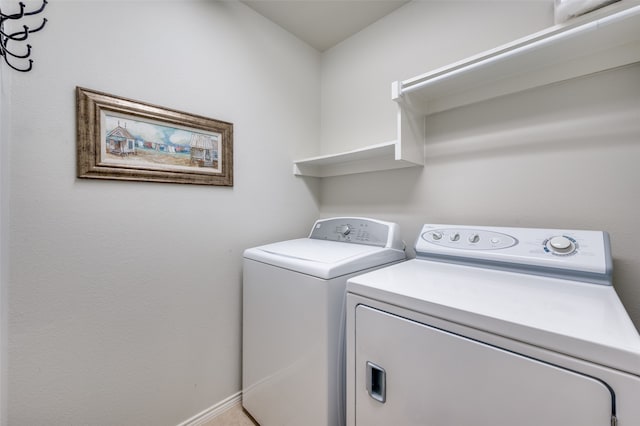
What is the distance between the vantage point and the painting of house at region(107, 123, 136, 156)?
44.7 inches

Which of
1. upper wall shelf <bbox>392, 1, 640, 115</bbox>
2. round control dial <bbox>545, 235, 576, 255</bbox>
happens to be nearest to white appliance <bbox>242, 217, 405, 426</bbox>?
round control dial <bbox>545, 235, 576, 255</bbox>

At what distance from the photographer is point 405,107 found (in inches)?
54.7

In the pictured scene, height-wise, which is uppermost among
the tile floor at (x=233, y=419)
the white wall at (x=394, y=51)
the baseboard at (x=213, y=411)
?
the white wall at (x=394, y=51)

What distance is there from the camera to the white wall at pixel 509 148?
3.32 feet

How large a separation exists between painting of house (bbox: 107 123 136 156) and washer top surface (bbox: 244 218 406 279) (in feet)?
2.50

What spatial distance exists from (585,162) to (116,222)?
2.06m

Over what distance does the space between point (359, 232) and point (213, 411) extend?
1330mm

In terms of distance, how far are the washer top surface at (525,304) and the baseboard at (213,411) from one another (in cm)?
121

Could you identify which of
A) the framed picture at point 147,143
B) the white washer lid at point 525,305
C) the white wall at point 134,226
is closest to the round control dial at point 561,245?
the white washer lid at point 525,305

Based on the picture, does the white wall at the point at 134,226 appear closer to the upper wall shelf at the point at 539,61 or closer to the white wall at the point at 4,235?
the white wall at the point at 4,235

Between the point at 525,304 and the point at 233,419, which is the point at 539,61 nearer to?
the point at 525,304

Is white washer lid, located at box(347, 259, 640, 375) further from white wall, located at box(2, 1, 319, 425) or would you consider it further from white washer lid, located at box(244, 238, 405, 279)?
white wall, located at box(2, 1, 319, 425)

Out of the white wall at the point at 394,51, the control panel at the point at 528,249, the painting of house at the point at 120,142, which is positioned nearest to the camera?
the control panel at the point at 528,249

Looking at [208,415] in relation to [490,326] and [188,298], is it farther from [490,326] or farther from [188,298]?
[490,326]
